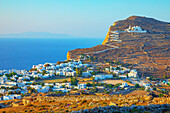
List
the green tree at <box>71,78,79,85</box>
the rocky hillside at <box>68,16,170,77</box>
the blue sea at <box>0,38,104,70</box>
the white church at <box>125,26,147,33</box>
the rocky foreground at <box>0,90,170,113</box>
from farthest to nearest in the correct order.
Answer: the blue sea at <box>0,38,104,70</box> → the white church at <box>125,26,147,33</box> → the rocky hillside at <box>68,16,170,77</box> → the green tree at <box>71,78,79,85</box> → the rocky foreground at <box>0,90,170,113</box>

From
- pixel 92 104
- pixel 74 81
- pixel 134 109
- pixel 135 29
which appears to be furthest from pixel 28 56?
pixel 134 109

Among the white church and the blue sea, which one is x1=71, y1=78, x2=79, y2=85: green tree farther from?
the white church

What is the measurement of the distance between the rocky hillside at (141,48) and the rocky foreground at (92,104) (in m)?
19.8

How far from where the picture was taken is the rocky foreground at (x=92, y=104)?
11328 millimetres

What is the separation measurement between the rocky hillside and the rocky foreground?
1981cm

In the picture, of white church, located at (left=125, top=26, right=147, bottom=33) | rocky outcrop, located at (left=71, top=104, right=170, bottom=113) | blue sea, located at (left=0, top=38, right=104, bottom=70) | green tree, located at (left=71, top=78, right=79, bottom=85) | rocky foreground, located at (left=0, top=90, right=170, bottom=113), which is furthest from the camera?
blue sea, located at (left=0, top=38, right=104, bottom=70)

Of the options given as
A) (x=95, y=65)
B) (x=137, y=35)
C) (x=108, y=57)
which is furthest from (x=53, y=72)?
(x=137, y=35)

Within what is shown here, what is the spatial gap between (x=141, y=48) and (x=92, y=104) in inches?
1363

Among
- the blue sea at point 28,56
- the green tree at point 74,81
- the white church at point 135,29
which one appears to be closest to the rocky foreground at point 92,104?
the green tree at point 74,81

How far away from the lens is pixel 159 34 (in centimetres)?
5338

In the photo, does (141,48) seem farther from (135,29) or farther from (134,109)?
(134,109)

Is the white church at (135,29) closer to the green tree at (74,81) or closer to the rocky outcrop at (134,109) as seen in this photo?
the green tree at (74,81)

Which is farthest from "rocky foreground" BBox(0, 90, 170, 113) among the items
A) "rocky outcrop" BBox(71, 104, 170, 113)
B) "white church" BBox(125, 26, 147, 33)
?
"white church" BBox(125, 26, 147, 33)

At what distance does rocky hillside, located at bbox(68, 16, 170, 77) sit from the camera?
38.4m
